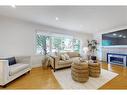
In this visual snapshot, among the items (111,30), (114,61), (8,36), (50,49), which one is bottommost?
(114,61)

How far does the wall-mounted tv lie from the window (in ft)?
7.20

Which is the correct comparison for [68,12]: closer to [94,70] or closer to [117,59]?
[94,70]

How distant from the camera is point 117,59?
521 centimetres

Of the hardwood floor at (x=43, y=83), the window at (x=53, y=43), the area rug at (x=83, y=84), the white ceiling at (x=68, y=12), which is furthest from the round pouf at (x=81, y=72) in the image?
the window at (x=53, y=43)

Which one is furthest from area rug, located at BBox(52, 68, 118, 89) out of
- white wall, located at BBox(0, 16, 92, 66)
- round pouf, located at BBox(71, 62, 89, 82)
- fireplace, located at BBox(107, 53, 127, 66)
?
fireplace, located at BBox(107, 53, 127, 66)

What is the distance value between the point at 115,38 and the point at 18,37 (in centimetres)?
550

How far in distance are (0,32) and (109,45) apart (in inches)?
241

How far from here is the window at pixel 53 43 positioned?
4578 millimetres

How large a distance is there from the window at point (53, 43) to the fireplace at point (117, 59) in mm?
2434

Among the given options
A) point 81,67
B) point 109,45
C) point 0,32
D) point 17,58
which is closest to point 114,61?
point 109,45

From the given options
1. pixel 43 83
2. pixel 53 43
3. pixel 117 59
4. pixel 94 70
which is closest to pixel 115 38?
pixel 117 59

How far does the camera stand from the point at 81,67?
2521 millimetres

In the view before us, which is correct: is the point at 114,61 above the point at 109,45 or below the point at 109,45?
below
